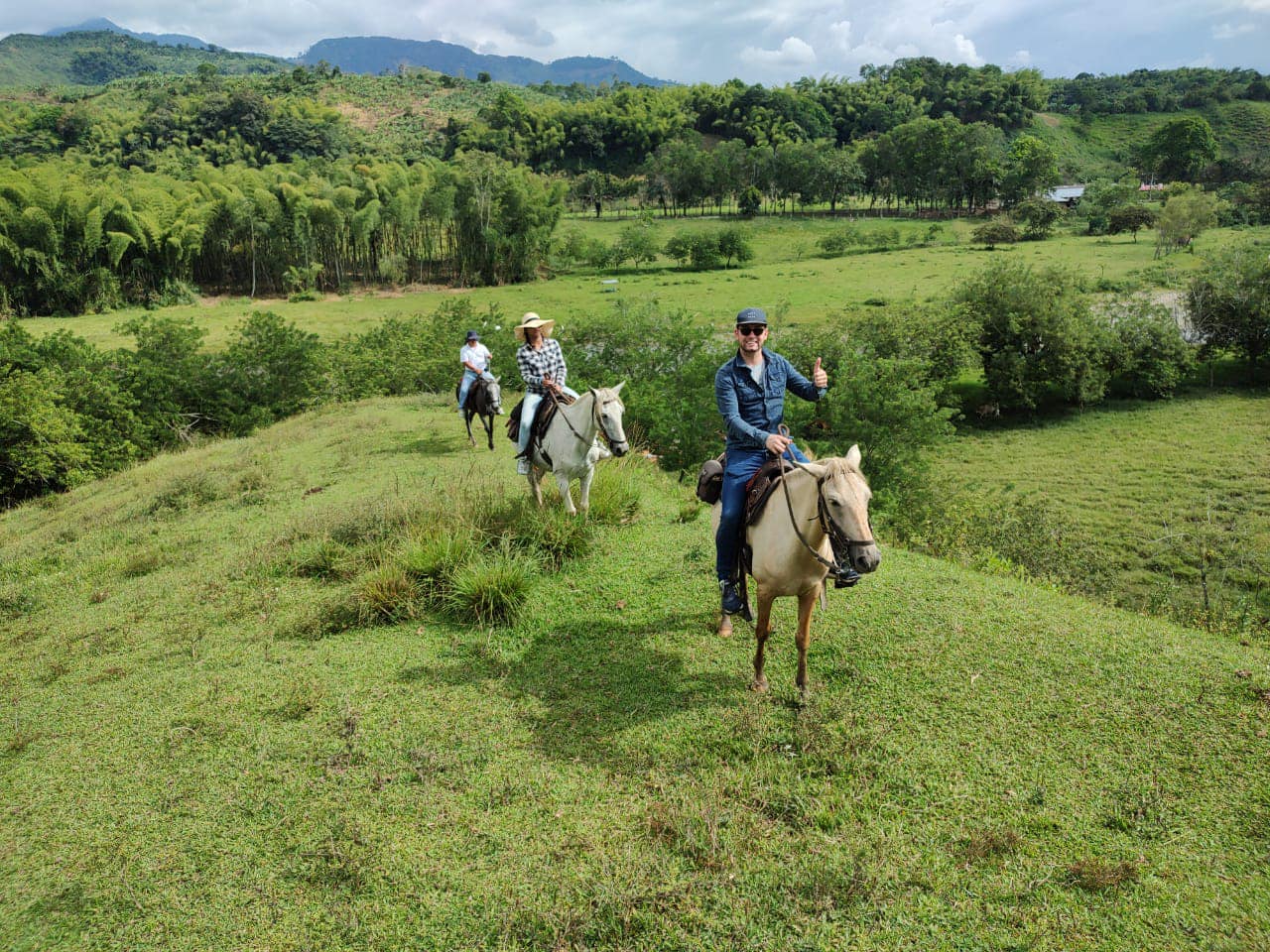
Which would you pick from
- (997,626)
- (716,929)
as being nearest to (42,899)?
(716,929)

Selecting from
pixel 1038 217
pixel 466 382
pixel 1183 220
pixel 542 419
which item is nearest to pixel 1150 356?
pixel 466 382

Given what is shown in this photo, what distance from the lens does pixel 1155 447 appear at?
21391 mm

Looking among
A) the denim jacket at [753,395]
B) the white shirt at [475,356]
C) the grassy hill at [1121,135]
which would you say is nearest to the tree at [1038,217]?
the grassy hill at [1121,135]

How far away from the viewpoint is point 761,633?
5.10 m

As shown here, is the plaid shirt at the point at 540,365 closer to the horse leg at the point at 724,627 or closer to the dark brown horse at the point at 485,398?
the horse leg at the point at 724,627

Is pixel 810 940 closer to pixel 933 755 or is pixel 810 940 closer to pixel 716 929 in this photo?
pixel 716 929

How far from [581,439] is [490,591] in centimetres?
237

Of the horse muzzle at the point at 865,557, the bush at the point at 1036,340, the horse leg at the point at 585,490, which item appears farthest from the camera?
the bush at the point at 1036,340

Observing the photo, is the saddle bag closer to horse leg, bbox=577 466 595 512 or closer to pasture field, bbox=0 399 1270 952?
pasture field, bbox=0 399 1270 952

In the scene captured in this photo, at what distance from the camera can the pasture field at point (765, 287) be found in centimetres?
3878

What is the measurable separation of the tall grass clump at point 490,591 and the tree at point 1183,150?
114 m

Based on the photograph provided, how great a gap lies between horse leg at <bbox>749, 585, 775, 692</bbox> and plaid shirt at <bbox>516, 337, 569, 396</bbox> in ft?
15.4

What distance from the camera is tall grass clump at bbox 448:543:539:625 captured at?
6.33m

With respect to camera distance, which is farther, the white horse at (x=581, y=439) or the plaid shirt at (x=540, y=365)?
the plaid shirt at (x=540, y=365)
